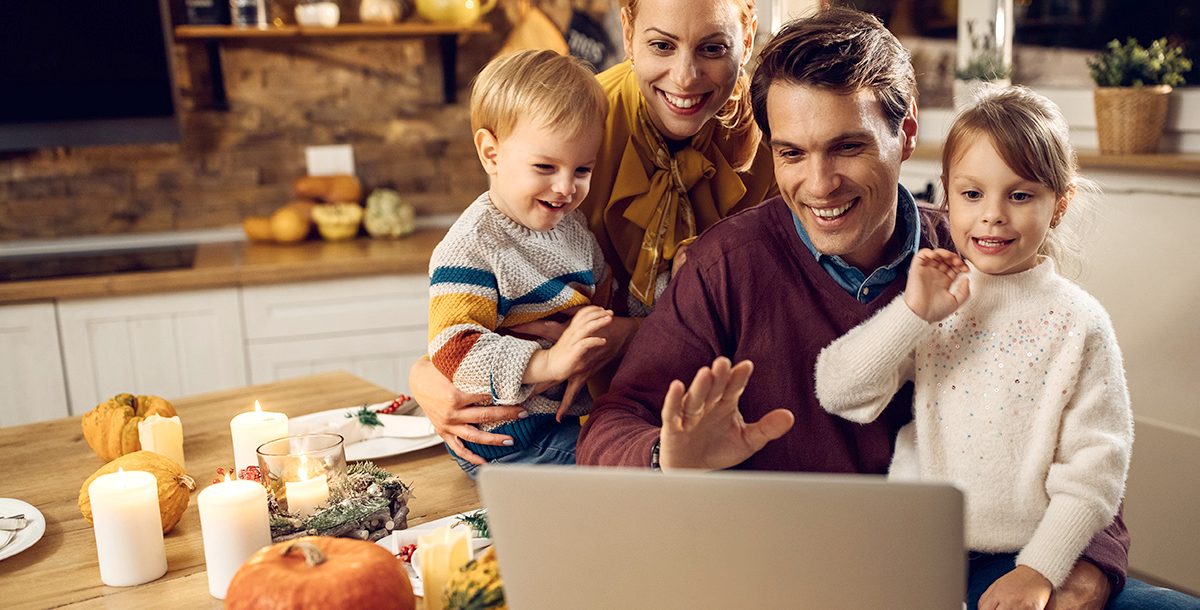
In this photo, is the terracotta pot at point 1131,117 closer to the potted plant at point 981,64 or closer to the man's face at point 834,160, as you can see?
the potted plant at point 981,64

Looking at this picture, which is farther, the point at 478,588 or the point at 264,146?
the point at 264,146

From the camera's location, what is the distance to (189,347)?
310 centimetres

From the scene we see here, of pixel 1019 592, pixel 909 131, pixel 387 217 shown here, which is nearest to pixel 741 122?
pixel 909 131

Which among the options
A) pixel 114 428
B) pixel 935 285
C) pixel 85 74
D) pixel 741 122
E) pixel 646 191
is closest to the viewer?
pixel 935 285

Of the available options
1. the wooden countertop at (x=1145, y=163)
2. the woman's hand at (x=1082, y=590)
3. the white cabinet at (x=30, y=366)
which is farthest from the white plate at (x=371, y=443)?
the wooden countertop at (x=1145, y=163)

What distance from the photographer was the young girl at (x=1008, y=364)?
125 centimetres

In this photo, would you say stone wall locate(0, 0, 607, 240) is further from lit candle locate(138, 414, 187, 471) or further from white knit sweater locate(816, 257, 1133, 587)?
white knit sweater locate(816, 257, 1133, 587)

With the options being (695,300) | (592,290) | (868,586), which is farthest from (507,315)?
(868,586)

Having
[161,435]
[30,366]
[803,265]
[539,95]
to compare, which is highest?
[539,95]

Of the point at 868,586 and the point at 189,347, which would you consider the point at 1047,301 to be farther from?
the point at 189,347

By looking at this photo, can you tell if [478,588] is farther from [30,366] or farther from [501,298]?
[30,366]

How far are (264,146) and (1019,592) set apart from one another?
10.2 feet

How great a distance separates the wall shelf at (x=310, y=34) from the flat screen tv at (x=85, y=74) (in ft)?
0.44

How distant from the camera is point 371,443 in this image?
5.55ft
